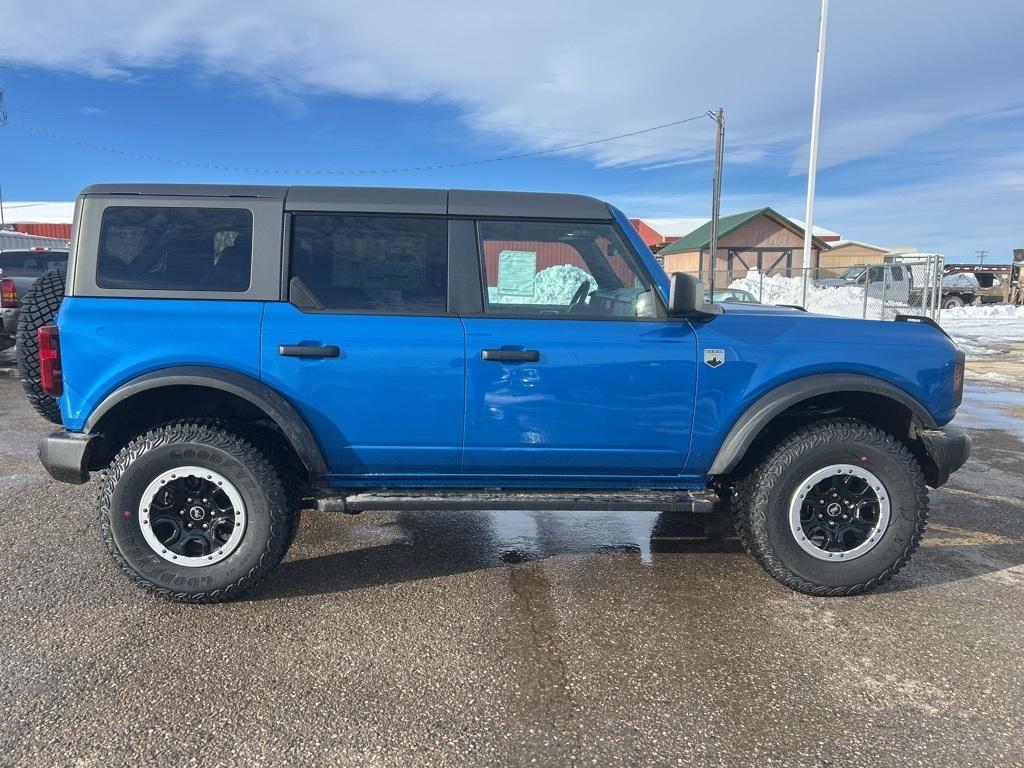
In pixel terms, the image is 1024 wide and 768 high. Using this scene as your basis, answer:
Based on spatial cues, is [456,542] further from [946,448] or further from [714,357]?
[946,448]

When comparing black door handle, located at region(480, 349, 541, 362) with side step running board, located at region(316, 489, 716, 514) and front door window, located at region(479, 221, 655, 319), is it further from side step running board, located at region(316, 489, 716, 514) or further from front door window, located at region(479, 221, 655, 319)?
side step running board, located at region(316, 489, 716, 514)

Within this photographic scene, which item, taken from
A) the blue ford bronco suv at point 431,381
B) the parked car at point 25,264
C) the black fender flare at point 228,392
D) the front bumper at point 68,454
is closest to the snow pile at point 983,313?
the blue ford bronco suv at point 431,381

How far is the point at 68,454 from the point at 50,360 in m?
0.45

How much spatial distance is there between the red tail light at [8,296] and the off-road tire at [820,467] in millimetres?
9889

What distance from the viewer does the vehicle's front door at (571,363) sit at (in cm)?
336

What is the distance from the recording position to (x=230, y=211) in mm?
3410

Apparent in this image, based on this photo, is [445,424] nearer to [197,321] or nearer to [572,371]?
[572,371]

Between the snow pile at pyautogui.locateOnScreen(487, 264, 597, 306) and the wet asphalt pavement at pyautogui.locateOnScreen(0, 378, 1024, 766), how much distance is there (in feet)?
4.85

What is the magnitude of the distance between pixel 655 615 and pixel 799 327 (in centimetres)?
159

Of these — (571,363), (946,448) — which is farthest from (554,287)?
(946,448)

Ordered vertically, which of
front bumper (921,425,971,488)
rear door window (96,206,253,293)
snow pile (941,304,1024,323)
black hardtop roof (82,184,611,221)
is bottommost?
front bumper (921,425,971,488)

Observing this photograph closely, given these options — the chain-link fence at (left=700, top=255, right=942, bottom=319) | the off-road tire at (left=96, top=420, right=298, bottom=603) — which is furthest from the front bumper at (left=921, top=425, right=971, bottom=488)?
the chain-link fence at (left=700, top=255, right=942, bottom=319)

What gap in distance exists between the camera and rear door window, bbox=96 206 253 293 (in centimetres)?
334

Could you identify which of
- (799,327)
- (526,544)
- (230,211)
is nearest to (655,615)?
(526,544)
